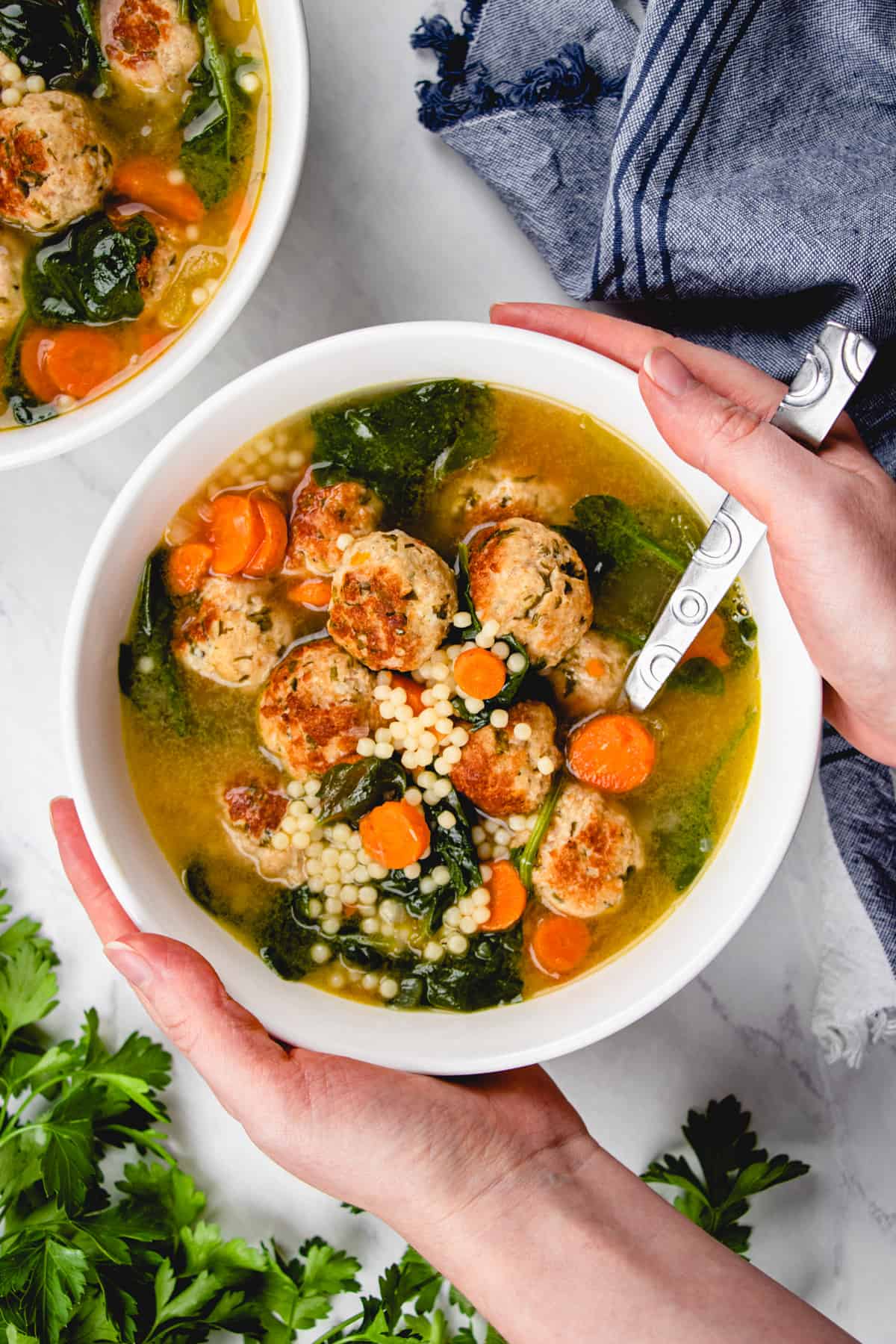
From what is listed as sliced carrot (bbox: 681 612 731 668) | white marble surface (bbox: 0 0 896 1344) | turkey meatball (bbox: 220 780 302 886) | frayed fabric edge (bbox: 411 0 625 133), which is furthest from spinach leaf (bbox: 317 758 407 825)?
frayed fabric edge (bbox: 411 0 625 133)

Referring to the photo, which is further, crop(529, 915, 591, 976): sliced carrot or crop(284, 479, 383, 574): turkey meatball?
crop(529, 915, 591, 976): sliced carrot

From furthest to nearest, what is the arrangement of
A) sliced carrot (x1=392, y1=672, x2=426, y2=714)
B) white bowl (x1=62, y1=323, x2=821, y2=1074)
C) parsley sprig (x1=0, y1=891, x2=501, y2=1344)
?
1. parsley sprig (x1=0, y1=891, x2=501, y2=1344)
2. sliced carrot (x1=392, y1=672, x2=426, y2=714)
3. white bowl (x1=62, y1=323, x2=821, y2=1074)

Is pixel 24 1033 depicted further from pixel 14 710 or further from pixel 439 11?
pixel 439 11

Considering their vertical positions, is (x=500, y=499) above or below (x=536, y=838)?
above

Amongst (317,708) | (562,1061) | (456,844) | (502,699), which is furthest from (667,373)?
(562,1061)

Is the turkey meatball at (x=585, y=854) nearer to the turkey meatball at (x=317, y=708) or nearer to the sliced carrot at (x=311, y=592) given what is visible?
the turkey meatball at (x=317, y=708)

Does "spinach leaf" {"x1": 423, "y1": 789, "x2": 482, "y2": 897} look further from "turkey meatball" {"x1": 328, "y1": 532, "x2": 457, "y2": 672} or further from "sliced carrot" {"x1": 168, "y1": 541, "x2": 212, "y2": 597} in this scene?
"sliced carrot" {"x1": 168, "y1": 541, "x2": 212, "y2": 597}

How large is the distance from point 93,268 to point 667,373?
1232mm

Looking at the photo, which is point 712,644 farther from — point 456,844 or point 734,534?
point 456,844

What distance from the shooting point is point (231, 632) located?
90.1 inches

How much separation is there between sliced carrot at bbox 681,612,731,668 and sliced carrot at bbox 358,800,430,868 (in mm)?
670

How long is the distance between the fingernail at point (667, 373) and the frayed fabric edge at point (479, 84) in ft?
2.75

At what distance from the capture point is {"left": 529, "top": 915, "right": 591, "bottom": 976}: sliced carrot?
2420 millimetres

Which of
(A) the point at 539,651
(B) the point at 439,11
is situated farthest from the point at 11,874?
(B) the point at 439,11
